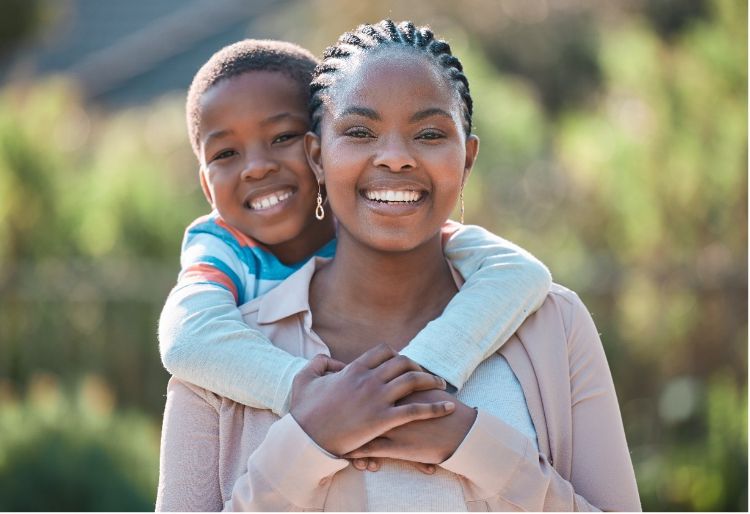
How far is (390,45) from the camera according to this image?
2.46m

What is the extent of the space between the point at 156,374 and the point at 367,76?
4805mm

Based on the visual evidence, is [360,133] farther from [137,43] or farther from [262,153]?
[137,43]

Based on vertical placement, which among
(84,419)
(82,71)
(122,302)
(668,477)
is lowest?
(668,477)

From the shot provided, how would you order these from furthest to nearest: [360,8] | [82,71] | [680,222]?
[82,71] → [360,8] → [680,222]

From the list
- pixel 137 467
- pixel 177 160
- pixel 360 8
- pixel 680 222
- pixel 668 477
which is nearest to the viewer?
pixel 137 467

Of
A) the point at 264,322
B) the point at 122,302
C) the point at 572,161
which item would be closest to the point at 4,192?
the point at 122,302

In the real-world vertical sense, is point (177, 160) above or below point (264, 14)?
below

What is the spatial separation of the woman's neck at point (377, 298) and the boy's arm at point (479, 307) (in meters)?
0.09

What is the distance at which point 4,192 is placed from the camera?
23.4 ft

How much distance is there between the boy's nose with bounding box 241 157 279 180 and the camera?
2.90m

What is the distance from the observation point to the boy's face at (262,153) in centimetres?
289

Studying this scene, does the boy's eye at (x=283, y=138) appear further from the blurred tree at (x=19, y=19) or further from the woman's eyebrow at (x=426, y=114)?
the blurred tree at (x=19, y=19)

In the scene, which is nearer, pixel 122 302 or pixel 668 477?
pixel 668 477

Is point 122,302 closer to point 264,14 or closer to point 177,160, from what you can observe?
point 177,160
